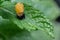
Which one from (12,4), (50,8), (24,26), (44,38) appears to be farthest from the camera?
(50,8)

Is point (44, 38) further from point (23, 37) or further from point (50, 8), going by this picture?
point (50, 8)

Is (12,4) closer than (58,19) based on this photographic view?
Yes

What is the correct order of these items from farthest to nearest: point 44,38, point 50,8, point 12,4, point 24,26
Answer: point 50,8 < point 44,38 < point 12,4 < point 24,26

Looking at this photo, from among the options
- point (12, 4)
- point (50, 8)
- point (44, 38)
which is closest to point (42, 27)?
point (12, 4)

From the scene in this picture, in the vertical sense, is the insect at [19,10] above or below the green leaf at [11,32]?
above

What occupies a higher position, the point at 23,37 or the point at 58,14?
the point at 58,14

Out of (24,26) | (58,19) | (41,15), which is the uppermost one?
(58,19)

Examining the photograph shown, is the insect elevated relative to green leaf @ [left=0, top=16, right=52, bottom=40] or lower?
elevated
